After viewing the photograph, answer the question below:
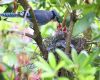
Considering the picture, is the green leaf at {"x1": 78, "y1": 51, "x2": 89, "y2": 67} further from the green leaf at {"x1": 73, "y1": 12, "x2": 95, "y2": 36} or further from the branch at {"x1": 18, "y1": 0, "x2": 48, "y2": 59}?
the branch at {"x1": 18, "y1": 0, "x2": 48, "y2": 59}

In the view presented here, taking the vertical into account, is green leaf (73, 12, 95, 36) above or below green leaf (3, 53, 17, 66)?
above

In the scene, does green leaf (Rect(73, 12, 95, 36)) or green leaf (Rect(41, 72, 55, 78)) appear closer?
green leaf (Rect(41, 72, 55, 78))

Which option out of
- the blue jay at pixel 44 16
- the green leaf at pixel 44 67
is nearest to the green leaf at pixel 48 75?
the green leaf at pixel 44 67

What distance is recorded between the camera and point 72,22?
854 millimetres

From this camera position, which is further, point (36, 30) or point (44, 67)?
point (36, 30)

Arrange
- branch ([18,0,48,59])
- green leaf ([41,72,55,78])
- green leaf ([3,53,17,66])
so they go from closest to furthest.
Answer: green leaf ([41,72,55,78]) → green leaf ([3,53,17,66]) → branch ([18,0,48,59])

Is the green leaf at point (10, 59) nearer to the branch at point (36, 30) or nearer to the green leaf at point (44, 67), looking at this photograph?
the green leaf at point (44, 67)

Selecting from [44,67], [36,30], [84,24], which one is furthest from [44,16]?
[44,67]

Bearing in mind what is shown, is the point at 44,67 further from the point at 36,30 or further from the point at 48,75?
the point at 36,30

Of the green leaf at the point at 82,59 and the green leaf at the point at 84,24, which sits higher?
the green leaf at the point at 84,24

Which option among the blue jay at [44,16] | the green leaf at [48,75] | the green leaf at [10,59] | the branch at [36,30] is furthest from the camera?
the blue jay at [44,16]

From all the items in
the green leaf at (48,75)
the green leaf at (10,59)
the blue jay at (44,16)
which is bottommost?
the green leaf at (48,75)

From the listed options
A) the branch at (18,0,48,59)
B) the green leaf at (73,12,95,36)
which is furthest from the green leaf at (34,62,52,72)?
the branch at (18,0,48,59)

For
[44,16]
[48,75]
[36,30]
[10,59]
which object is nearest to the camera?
[48,75]
